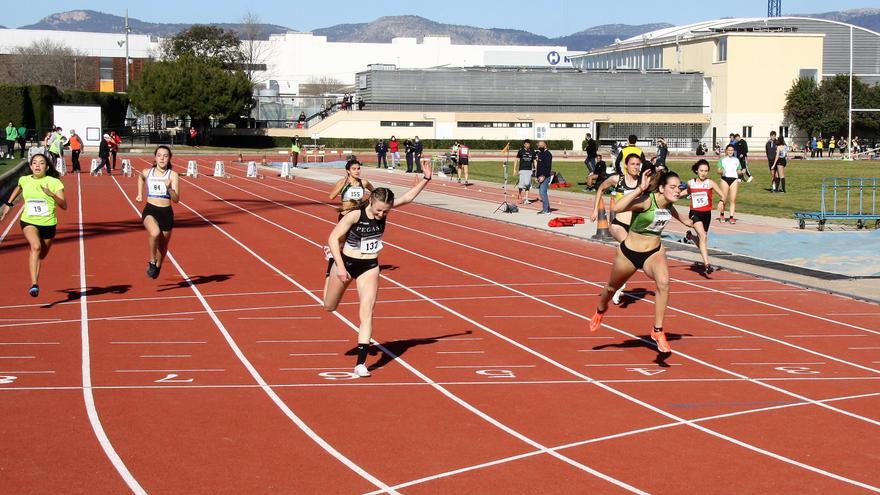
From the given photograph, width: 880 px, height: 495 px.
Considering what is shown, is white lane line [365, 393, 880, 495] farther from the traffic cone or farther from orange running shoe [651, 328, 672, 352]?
the traffic cone

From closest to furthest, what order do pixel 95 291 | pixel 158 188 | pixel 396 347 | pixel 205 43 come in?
1. pixel 396 347
2. pixel 158 188
3. pixel 95 291
4. pixel 205 43

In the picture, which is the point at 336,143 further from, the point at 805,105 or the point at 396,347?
the point at 396,347

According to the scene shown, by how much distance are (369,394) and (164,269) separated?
9241mm

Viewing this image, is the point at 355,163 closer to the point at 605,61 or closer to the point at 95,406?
the point at 95,406

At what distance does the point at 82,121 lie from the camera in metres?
64.8

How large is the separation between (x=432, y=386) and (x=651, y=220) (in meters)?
2.87

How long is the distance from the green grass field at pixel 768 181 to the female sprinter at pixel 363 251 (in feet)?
62.8

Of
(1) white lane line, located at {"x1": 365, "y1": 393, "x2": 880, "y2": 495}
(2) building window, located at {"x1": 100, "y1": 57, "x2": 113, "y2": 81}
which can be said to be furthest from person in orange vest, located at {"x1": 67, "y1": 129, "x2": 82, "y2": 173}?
(2) building window, located at {"x1": 100, "y1": 57, "x2": 113, "y2": 81}

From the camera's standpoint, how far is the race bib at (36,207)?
1412 centimetres

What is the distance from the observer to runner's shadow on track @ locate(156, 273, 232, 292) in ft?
52.7

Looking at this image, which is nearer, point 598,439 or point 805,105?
point 598,439

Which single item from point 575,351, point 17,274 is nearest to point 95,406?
point 575,351

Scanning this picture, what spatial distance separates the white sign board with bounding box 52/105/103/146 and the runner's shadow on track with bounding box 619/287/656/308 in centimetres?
5388

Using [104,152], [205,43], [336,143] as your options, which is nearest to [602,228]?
[104,152]
